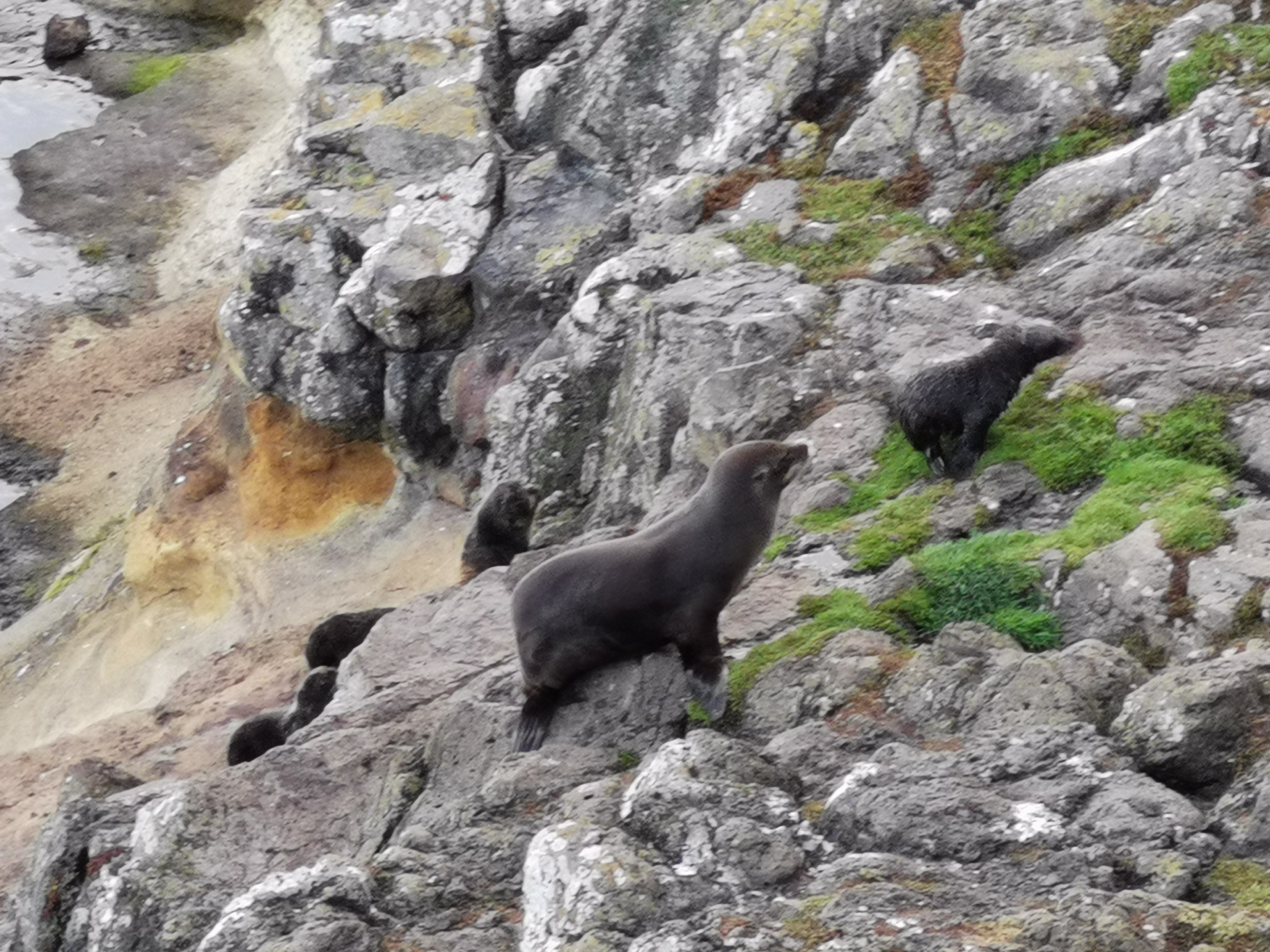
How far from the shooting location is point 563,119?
56.6ft

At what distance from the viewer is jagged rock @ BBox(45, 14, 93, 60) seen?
3497cm

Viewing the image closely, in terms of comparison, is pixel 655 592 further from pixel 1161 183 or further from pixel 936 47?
pixel 936 47

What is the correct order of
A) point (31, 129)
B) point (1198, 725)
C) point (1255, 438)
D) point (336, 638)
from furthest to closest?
point (31, 129), point (336, 638), point (1255, 438), point (1198, 725)

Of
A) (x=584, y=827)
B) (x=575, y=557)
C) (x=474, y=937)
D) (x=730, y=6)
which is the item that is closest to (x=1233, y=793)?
(x=584, y=827)

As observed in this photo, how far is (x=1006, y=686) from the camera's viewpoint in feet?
22.9

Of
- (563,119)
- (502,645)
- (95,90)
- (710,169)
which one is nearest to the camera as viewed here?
(502,645)

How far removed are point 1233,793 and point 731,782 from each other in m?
2.06

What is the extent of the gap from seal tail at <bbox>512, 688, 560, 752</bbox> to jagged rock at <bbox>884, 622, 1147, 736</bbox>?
6.59ft

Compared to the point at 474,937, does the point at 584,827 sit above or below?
above

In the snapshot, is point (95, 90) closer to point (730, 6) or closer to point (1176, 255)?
point (730, 6)

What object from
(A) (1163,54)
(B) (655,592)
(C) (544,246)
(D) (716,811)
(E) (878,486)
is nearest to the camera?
(D) (716,811)

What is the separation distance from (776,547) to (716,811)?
12.1ft

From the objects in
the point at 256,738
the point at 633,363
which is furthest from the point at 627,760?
the point at 633,363

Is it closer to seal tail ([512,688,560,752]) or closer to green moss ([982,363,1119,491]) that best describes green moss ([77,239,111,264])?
green moss ([982,363,1119,491])
